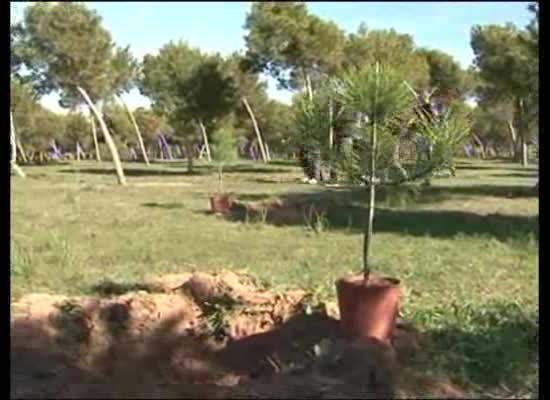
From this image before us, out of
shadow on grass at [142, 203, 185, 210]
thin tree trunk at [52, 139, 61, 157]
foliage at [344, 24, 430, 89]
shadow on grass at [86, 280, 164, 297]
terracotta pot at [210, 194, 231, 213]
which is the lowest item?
shadow on grass at [86, 280, 164, 297]

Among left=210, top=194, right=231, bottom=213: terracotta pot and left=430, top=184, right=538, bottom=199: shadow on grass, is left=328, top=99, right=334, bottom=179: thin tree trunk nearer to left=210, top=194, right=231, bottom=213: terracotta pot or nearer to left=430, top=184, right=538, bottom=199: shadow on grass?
left=210, top=194, right=231, bottom=213: terracotta pot

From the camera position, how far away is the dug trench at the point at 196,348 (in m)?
4.86

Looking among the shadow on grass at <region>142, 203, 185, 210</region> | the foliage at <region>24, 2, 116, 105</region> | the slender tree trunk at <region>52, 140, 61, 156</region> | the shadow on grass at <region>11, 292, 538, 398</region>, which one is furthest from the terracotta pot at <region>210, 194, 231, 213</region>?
the slender tree trunk at <region>52, 140, 61, 156</region>

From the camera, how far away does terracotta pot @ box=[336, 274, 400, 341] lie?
5270 millimetres

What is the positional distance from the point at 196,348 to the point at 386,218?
894 cm

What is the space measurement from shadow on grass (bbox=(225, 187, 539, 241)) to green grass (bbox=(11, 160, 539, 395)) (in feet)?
0.13

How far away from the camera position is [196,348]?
5.79 meters

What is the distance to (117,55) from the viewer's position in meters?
30.9

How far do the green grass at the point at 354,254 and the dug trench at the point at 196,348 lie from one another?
555 mm

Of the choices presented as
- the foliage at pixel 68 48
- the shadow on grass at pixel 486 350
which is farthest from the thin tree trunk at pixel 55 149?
the shadow on grass at pixel 486 350

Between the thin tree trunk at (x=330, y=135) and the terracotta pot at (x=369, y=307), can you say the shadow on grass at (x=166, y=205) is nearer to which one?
the terracotta pot at (x=369, y=307)

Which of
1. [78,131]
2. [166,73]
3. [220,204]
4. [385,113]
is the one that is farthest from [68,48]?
[78,131]

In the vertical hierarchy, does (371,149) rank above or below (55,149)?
below

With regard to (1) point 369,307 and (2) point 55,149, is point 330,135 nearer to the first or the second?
(1) point 369,307
